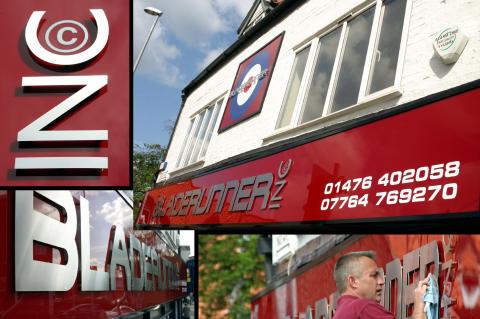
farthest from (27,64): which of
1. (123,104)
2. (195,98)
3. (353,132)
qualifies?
(195,98)

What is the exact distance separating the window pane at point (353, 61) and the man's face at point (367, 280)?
9.76ft

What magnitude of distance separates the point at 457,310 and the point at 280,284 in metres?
2.47

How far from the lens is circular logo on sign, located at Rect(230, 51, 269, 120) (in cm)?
802

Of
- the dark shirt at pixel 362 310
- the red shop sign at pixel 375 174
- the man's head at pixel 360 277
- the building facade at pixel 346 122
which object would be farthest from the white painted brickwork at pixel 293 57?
the dark shirt at pixel 362 310

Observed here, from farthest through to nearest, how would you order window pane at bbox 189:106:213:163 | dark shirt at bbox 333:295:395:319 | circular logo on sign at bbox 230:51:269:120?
window pane at bbox 189:106:213:163 < circular logo on sign at bbox 230:51:269:120 < dark shirt at bbox 333:295:395:319

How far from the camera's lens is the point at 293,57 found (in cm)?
718

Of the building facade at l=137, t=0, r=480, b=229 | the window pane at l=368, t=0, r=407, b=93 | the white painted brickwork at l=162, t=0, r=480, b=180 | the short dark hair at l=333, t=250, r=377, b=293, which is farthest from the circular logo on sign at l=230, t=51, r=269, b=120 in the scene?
the short dark hair at l=333, t=250, r=377, b=293

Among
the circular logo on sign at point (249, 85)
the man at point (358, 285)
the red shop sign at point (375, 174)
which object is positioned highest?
the circular logo on sign at point (249, 85)

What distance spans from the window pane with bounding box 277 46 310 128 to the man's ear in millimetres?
4357

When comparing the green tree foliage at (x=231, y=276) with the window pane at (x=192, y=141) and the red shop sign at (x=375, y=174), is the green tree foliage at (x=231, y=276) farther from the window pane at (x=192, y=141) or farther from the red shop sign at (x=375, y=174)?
the window pane at (x=192, y=141)

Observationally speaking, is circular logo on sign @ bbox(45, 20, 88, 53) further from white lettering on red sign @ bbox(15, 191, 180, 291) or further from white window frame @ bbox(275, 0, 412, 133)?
white window frame @ bbox(275, 0, 412, 133)

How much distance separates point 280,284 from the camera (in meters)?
7.00

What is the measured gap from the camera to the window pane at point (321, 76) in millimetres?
6058

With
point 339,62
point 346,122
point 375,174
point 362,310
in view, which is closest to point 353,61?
point 339,62
